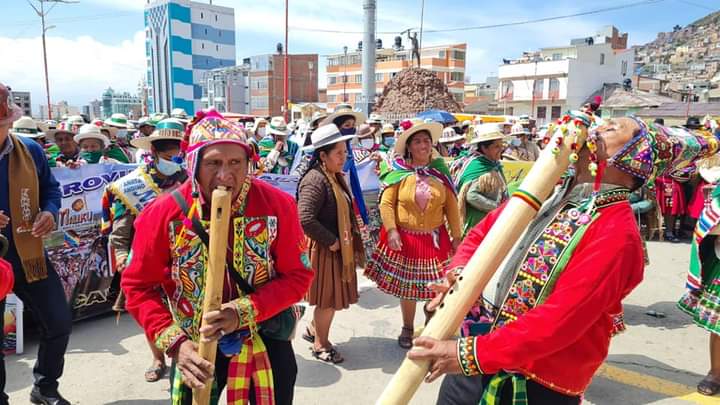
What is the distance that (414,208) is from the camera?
167 inches

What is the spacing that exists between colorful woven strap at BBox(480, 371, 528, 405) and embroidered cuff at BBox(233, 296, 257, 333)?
0.99 m

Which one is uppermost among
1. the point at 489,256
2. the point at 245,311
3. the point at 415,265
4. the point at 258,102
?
Answer: the point at 258,102

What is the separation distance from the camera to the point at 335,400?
349 centimetres

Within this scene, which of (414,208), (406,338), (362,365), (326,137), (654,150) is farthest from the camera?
(406,338)

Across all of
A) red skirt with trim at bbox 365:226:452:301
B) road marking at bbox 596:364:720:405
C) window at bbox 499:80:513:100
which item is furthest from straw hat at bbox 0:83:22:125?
window at bbox 499:80:513:100

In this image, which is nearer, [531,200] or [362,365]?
[531,200]

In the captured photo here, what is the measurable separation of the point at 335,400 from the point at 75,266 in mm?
2821

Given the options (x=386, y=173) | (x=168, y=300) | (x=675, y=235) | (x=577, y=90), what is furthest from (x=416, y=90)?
(x=168, y=300)

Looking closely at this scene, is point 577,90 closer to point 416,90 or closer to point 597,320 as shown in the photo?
point 416,90

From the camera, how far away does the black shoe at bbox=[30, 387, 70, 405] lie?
3139mm

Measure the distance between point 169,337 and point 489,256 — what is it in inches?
51.5

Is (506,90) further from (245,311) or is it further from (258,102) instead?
(245,311)

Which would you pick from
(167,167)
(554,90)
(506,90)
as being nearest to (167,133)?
(167,167)

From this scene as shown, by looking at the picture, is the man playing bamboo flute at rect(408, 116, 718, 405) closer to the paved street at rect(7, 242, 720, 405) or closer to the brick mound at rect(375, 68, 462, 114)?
the paved street at rect(7, 242, 720, 405)
